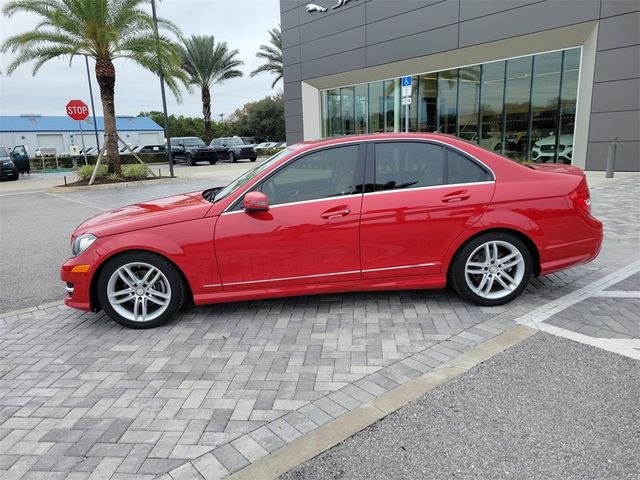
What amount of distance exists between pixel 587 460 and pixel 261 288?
2683 mm

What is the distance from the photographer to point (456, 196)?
416cm

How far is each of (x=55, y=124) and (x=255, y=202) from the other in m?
59.1

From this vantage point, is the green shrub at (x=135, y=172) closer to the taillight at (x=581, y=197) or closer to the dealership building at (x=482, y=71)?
the dealership building at (x=482, y=71)

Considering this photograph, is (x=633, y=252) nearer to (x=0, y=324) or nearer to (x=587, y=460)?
(x=587, y=460)

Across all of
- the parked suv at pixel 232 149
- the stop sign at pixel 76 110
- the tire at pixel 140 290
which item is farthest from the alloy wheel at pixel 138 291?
the parked suv at pixel 232 149

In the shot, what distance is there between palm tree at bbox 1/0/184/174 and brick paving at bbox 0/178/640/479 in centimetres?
1556

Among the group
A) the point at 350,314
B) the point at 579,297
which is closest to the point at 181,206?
the point at 350,314

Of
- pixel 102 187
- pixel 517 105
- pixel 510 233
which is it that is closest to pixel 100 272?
pixel 510 233

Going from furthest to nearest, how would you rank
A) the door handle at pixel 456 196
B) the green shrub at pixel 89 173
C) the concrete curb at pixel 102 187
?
the green shrub at pixel 89 173, the concrete curb at pixel 102 187, the door handle at pixel 456 196

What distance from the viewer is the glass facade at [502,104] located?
17.1 m

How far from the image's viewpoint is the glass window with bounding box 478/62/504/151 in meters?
18.9

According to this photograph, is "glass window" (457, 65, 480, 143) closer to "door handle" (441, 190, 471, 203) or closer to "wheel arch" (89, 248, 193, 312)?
"door handle" (441, 190, 471, 203)

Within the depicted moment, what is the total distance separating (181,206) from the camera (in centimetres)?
431

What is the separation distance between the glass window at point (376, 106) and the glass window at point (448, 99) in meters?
3.64
